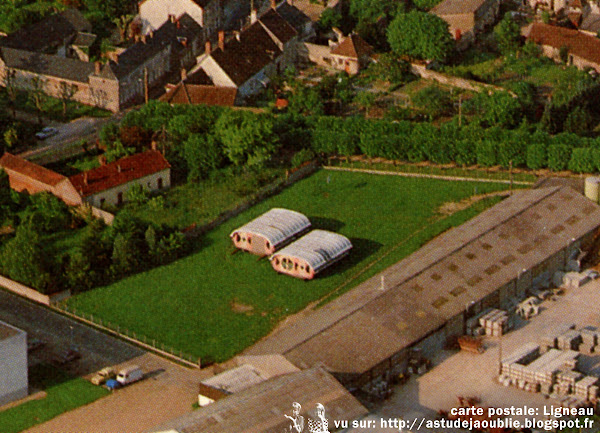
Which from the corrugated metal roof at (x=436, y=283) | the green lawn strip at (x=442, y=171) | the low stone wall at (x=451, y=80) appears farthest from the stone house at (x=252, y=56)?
the corrugated metal roof at (x=436, y=283)

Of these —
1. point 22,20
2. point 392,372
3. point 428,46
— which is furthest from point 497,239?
point 22,20

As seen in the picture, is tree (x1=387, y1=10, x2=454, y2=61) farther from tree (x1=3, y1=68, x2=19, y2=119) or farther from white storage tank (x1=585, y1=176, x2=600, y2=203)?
tree (x1=3, y1=68, x2=19, y2=119)

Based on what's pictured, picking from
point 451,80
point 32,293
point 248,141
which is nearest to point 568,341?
point 32,293

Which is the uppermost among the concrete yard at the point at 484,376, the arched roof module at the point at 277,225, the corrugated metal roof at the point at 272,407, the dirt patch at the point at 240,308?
the corrugated metal roof at the point at 272,407

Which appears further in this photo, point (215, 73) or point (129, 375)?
point (215, 73)

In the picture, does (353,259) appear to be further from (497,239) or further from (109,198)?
(109,198)

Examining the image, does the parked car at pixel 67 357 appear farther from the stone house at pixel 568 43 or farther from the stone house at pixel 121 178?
the stone house at pixel 568 43

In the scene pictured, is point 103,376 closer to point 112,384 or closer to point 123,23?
point 112,384
